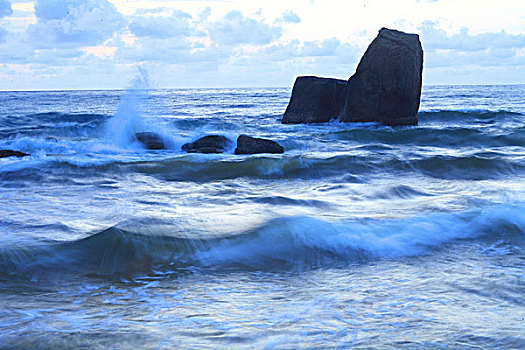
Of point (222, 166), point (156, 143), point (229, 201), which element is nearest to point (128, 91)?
point (156, 143)

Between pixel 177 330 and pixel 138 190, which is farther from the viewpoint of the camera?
pixel 138 190

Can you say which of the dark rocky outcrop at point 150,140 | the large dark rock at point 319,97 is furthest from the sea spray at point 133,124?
the large dark rock at point 319,97

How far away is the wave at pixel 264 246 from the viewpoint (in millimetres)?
3699

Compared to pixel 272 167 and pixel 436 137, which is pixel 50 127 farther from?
pixel 436 137

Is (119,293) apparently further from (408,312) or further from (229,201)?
(229,201)

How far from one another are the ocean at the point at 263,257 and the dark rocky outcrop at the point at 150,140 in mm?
4100

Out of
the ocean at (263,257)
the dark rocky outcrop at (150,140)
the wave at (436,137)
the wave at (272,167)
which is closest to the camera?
the ocean at (263,257)

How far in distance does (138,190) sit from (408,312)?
4657 millimetres

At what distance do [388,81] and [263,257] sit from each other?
506 inches

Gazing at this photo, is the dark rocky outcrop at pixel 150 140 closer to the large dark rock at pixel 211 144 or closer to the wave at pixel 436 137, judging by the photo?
the large dark rock at pixel 211 144

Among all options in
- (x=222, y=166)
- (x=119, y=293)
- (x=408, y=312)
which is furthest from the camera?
(x=222, y=166)

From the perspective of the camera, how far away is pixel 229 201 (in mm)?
5859

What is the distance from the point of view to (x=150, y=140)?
41.7ft

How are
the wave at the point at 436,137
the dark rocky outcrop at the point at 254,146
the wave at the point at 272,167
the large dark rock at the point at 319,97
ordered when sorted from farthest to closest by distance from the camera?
the large dark rock at the point at 319,97 → the wave at the point at 436,137 → the dark rocky outcrop at the point at 254,146 → the wave at the point at 272,167
